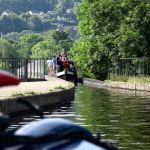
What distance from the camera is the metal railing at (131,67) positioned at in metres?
44.9

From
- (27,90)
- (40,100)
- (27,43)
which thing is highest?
(27,43)

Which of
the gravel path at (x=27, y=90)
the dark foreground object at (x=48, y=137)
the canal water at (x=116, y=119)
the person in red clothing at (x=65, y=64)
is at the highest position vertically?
the dark foreground object at (x=48, y=137)

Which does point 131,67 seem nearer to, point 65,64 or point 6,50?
point 65,64

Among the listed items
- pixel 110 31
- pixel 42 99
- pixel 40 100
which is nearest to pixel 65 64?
pixel 110 31

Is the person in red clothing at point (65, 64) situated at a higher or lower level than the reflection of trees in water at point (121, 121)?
higher

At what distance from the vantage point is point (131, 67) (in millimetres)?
46969

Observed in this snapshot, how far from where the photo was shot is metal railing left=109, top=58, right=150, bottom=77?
44.9 metres

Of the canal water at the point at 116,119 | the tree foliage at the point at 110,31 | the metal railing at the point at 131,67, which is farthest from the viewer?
the tree foliage at the point at 110,31

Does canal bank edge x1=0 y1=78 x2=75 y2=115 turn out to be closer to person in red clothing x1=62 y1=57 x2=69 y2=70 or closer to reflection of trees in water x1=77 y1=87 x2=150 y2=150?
reflection of trees in water x1=77 y1=87 x2=150 y2=150

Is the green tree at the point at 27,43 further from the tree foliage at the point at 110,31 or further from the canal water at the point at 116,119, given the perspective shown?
the canal water at the point at 116,119

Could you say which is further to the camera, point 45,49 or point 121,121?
point 45,49

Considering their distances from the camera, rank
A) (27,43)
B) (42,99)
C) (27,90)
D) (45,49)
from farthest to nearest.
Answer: (27,43)
(45,49)
(27,90)
(42,99)

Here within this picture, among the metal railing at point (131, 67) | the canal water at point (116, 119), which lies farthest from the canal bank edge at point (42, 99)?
the metal railing at point (131, 67)

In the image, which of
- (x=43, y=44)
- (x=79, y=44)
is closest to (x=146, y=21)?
(x=79, y=44)
